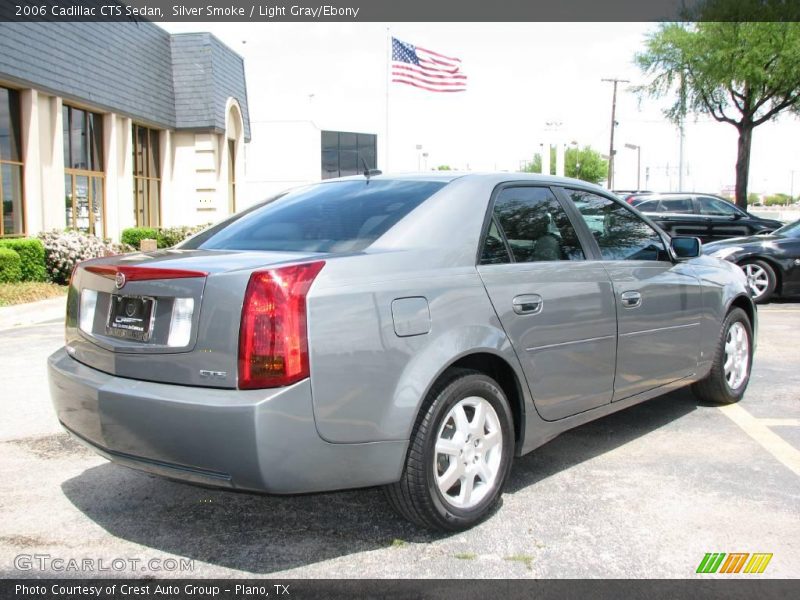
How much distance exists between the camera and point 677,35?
2745 cm

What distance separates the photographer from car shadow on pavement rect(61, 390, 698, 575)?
131 inches

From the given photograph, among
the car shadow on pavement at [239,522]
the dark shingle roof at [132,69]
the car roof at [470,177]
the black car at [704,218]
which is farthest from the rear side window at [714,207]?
the car shadow on pavement at [239,522]

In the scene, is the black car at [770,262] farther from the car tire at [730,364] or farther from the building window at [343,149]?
the building window at [343,149]

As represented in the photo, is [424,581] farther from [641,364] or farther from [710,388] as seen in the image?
[710,388]

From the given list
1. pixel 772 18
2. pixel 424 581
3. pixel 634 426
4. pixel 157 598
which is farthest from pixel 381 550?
pixel 772 18

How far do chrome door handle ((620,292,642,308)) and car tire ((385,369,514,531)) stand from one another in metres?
1.20

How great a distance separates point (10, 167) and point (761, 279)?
14.4 meters

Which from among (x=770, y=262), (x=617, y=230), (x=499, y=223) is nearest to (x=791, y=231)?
(x=770, y=262)

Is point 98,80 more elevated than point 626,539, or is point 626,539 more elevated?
point 98,80

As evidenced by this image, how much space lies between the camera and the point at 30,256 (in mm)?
14117

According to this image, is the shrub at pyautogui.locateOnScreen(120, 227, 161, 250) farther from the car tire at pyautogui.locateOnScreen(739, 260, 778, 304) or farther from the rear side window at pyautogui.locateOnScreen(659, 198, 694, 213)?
Result: the car tire at pyautogui.locateOnScreen(739, 260, 778, 304)

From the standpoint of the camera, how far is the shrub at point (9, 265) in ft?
43.1

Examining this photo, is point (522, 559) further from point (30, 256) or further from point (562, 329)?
point (30, 256)

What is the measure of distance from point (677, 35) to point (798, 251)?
18.3 metres
